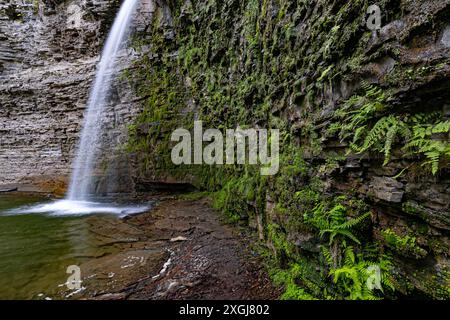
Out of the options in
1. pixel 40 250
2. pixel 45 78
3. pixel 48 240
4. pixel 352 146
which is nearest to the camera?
pixel 352 146

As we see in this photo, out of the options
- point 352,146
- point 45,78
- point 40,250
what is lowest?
point 40,250

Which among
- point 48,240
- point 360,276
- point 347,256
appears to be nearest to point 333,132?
point 347,256

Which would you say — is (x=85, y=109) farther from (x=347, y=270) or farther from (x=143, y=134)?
(x=347, y=270)

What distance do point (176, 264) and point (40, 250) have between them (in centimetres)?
339

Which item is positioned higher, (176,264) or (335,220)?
(335,220)

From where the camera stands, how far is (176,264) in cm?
467

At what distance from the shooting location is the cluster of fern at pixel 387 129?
208 centimetres

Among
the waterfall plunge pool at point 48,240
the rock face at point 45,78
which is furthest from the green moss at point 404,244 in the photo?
the rock face at point 45,78

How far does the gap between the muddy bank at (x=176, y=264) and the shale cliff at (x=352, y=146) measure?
1.79ft

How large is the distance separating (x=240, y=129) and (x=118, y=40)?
9653mm

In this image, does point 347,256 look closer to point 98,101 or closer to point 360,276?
point 360,276

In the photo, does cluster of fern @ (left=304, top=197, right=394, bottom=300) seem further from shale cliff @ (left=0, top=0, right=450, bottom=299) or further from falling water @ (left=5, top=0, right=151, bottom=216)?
falling water @ (left=5, top=0, right=151, bottom=216)

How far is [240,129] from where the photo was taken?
723cm

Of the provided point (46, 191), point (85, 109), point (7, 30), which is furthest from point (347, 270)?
point (7, 30)
